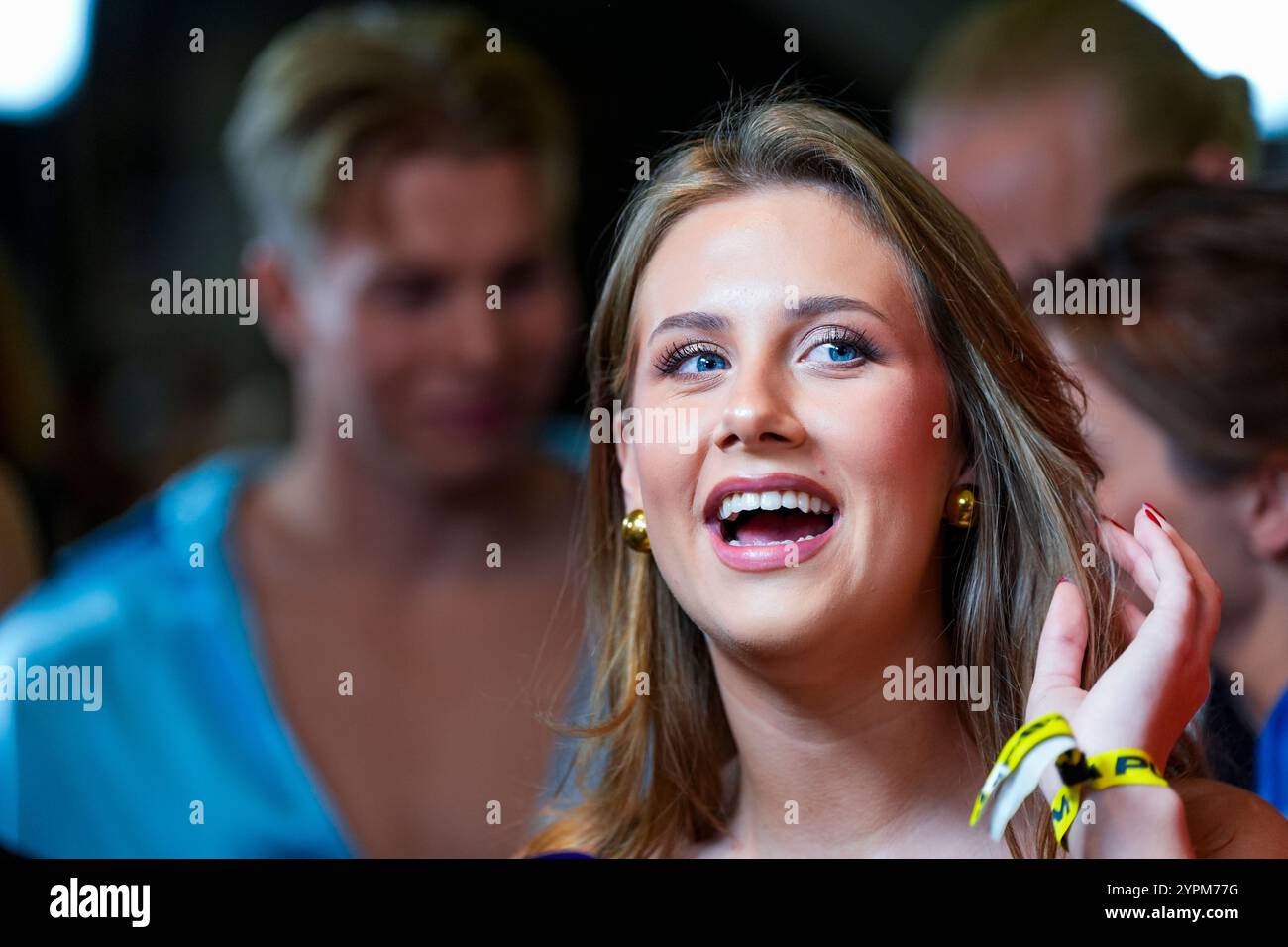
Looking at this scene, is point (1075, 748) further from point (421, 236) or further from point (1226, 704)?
point (421, 236)

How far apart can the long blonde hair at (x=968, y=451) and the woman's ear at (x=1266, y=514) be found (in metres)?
0.54

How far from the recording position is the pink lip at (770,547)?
1609mm

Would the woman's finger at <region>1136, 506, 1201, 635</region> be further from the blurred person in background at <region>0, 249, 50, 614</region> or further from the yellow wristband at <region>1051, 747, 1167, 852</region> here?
the blurred person in background at <region>0, 249, 50, 614</region>

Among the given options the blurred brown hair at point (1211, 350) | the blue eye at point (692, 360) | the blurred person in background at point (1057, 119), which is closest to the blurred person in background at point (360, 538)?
the blurred person in background at point (1057, 119)

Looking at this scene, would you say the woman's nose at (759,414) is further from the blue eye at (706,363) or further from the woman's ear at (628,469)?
the woman's ear at (628,469)

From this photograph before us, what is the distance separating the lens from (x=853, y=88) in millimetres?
2453

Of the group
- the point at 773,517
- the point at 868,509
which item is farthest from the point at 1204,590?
the point at 773,517

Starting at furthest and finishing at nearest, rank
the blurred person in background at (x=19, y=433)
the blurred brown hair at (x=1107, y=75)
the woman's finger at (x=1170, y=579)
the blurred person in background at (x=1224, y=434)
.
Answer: the blurred person in background at (x=19, y=433)
the blurred brown hair at (x=1107, y=75)
the blurred person in background at (x=1224, y=434)
the woman's finger at (x=1170, y=579)

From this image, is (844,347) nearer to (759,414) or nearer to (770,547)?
(759,414)

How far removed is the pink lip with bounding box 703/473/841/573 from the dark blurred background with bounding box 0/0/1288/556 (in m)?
0.99

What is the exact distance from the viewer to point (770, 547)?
1.62 metres
